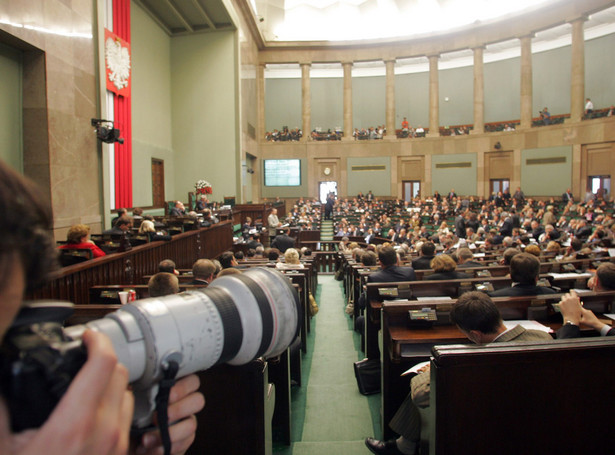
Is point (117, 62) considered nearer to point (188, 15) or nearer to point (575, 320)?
point (188, 15)

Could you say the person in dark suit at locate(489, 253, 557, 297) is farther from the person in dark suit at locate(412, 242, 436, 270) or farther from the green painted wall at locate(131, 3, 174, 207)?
the green painted wall at locate(131, 3, 174, 207)

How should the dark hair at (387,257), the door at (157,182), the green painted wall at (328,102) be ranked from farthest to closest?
the green painted wall at (328,102) → the door at (157,182) → the dark hair at (387,257)

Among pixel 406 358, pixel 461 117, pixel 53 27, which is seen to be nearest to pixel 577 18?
pixel 461 117

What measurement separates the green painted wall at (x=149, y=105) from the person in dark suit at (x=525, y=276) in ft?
39.5

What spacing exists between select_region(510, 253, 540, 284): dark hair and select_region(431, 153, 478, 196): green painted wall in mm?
20893

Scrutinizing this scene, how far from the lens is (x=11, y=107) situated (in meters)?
6.39

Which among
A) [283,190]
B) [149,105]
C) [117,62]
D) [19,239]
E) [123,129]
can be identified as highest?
[117,62]

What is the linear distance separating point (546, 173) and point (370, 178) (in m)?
8.79

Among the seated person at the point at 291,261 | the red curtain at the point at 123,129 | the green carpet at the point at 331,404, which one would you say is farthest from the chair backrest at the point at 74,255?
the red curtain at the point at 123,129

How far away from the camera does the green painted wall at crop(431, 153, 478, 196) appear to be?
74.6 ft

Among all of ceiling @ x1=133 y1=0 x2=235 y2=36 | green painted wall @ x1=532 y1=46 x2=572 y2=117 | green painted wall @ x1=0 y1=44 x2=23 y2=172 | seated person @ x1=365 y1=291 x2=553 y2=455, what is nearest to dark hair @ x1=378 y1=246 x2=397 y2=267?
seated person @ x1=365 y1=291 x2=553 y2=455

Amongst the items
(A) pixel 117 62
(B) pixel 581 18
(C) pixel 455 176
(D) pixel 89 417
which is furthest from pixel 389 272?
(C) pixel 455 176

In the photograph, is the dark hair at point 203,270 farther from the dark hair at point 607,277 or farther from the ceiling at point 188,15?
the ceiling at point 188,15

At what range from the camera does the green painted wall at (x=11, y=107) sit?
245 inches
